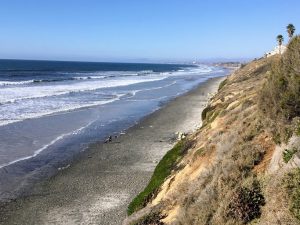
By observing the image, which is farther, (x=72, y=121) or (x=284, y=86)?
(x=72, y=121)

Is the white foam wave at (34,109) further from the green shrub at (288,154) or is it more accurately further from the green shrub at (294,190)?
the green shrub at (294,190)

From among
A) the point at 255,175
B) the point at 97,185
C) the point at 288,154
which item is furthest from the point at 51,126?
the point at 288,154

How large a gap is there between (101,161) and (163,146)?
17.1 feet

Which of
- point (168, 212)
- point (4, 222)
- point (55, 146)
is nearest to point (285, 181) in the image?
point (168, 212)

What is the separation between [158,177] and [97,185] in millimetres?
4096

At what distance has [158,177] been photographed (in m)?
20.6

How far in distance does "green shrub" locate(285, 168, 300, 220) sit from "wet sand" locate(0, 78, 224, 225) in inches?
407

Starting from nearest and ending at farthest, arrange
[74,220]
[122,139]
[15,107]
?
[74,220], [122,139], [15,107]

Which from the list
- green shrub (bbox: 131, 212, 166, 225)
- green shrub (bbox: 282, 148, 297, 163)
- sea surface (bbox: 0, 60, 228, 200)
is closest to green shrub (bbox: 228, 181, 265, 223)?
green shrub (bbox: 282, 148, 297, 163)

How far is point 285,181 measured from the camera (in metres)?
9.39

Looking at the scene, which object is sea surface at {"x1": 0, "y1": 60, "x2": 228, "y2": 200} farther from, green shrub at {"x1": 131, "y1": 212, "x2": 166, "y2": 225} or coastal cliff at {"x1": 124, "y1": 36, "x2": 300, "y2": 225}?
coastal cliff at {"x1": 124, "y1": 36, "x2": 300, "y2": 225}

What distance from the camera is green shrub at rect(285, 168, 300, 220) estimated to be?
28.5ft

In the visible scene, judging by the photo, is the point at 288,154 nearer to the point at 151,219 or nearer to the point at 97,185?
the point at 151,219

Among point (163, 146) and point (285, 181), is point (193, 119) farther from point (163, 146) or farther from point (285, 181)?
point (285, 181)
